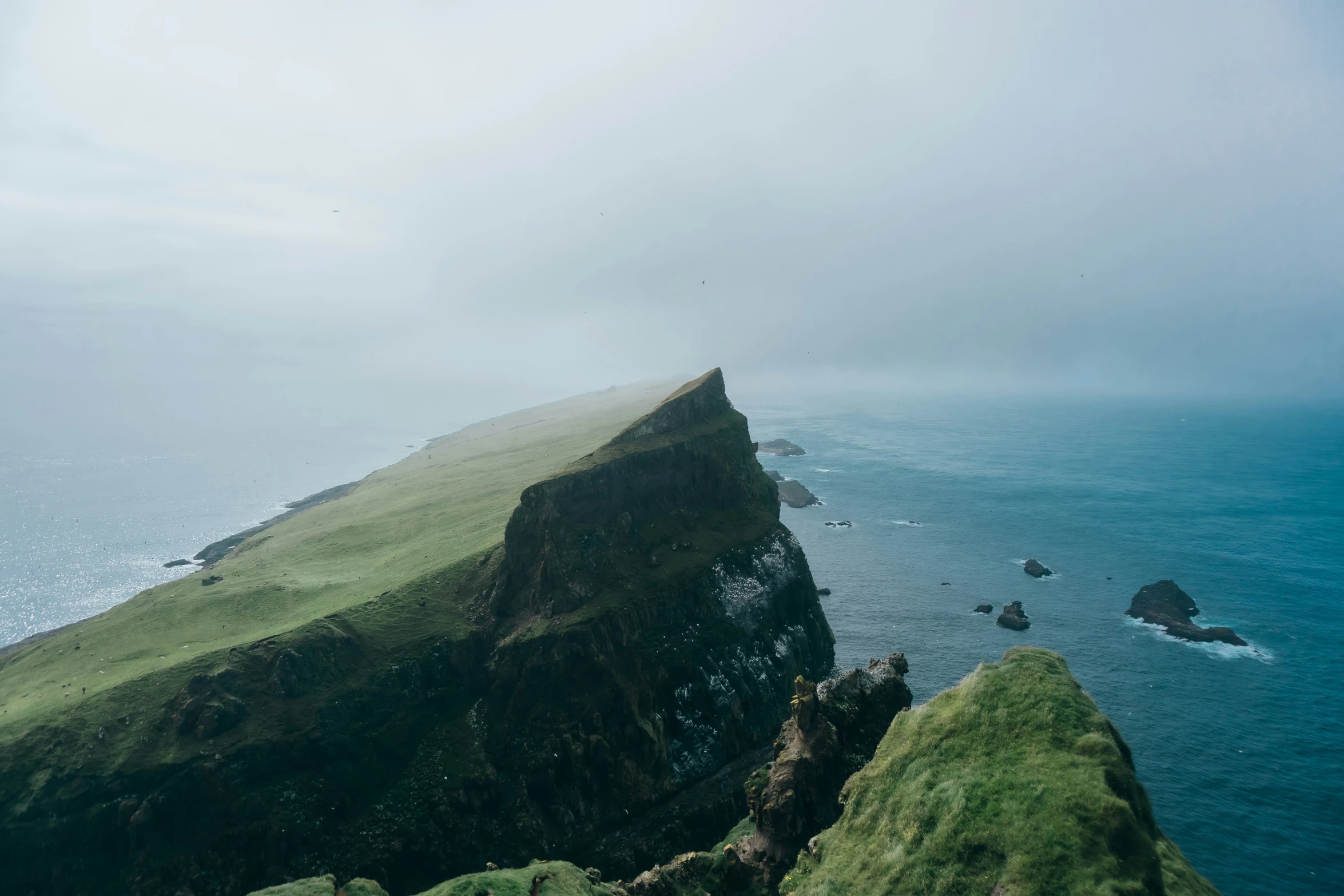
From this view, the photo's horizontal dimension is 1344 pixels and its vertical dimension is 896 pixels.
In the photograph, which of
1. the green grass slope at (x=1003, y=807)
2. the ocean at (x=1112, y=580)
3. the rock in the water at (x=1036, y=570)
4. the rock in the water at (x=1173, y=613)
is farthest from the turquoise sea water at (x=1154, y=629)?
the green grass slope at (x=1003, y=807)

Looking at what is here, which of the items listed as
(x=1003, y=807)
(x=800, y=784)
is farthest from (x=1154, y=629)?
(x=1003, y=807)

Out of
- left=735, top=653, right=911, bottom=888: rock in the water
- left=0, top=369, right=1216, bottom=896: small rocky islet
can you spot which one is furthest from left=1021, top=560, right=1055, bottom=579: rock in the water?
left=735, top=653, right=911, bottom=888: rock in the water

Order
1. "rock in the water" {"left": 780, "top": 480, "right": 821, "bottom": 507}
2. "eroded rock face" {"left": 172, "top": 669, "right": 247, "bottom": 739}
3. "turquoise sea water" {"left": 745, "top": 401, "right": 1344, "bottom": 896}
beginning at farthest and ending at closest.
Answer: "rock in the water" {"left": 780, "top": 480, "right": 821, "bottom": 507}
"turquoise sea water" {"left": 745, "top": 401, "right": 1344, "bottom": 896}
"eroded rock face" {"left": 172, "top": 669, "right": 247, "bottom": 739}

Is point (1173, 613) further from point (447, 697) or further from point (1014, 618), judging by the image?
point (447, 697)

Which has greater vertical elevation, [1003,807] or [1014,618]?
[1003,807]

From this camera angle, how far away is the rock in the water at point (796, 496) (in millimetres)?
144500

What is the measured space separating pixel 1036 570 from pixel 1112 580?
10381 mm

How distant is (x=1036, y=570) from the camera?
101062 millimetres

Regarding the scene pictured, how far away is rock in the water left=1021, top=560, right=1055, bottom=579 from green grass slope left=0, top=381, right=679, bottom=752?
3241 inches

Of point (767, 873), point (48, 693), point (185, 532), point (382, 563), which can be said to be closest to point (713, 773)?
point (767, 873)

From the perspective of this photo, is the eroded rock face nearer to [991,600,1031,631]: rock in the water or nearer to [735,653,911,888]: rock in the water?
[735,653,911,888]: rock in the water

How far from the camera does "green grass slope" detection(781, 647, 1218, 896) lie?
2014 centimetres

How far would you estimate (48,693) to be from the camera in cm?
5075

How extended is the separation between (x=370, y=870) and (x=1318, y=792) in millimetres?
74355
